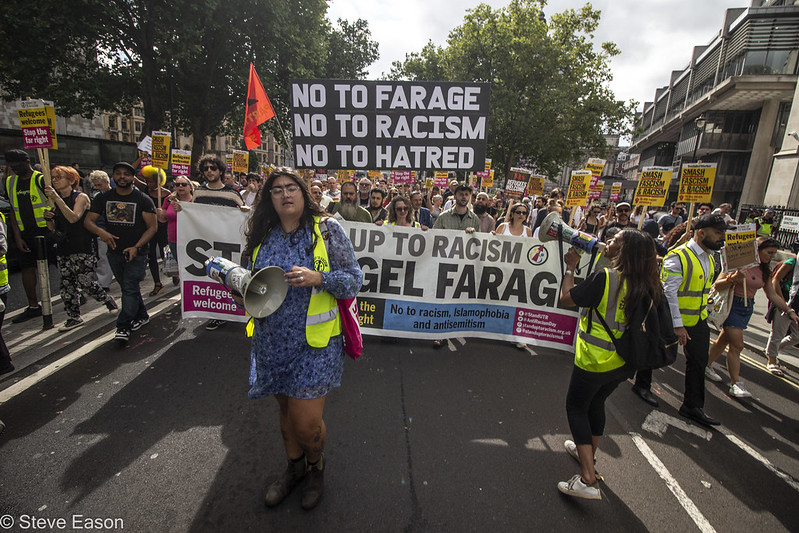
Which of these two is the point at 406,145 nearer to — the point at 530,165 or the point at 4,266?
the point at 4,266

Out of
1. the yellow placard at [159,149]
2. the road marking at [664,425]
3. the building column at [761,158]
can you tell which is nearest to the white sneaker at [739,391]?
the road marking at [664,425]

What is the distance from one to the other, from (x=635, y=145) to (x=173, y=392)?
219ft

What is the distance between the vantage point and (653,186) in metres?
6.46

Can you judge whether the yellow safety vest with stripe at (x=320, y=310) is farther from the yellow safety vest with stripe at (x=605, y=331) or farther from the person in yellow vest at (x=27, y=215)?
the person in yellow vest at (x=27, y=215)

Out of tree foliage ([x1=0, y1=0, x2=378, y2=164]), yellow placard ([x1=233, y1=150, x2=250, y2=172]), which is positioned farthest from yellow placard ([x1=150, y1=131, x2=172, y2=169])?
tree foliage ([x1=0, y1=0, x2=378, y2=164])

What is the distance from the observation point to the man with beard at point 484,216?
675 cm

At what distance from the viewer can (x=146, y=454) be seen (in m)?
2.66

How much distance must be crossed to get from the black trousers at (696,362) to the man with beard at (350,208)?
3.85 metres

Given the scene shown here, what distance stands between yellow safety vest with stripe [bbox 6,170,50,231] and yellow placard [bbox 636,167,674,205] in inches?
347

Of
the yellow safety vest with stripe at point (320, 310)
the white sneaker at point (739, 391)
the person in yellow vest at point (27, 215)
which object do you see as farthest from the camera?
the person in yellow vest at point (27, 215)

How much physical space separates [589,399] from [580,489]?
57cm

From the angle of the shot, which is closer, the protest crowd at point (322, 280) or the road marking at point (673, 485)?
the protest crowd at point (322, 280)

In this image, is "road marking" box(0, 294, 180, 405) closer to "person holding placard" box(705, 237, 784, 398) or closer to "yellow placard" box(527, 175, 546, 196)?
"person holding placard" box(705, 237, 784, 398)

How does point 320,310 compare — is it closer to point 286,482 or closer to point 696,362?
point 286,482
